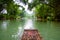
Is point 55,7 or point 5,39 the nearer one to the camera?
point 5,39

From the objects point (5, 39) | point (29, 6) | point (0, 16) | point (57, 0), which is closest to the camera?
point (5, 39)

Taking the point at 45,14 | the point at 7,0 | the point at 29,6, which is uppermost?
the point at 7,0

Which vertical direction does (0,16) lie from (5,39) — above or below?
below

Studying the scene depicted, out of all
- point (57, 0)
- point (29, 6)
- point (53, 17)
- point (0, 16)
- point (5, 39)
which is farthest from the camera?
point (0, 16)

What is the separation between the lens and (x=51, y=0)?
33.7 meters

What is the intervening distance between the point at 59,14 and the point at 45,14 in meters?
13.0

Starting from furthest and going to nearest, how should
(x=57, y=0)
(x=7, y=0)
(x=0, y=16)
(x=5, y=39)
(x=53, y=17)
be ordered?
1. (x=0, y=16)
2. (x=53, y=17)
3. (x=57, y=0)
4. (x=7, y=0)
5. (x=5, y=39)

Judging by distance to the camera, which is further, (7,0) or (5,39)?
(7,0)

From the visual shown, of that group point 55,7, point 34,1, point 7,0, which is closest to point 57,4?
point 55,7

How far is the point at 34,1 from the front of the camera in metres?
36.9

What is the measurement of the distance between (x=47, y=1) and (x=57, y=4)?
226 centimetres

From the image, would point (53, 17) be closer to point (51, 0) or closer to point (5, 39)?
point (51, 0)

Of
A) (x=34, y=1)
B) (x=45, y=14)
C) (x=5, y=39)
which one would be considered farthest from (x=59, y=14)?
(x=5, y=39)

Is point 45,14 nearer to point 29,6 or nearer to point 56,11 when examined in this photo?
point 29,6
